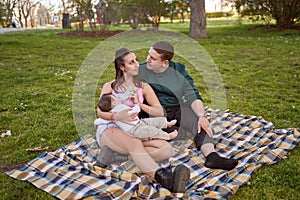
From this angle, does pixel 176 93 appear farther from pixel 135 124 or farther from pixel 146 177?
pixel 146 177

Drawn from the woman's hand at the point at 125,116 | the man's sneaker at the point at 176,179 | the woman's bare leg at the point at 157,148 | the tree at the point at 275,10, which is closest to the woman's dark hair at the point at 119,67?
the woman's hand at the point at 125,116

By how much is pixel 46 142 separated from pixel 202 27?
9.97 m

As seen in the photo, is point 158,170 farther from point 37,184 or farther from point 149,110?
point 37,184

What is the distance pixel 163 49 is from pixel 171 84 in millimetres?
410

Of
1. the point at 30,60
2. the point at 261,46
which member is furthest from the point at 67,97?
the point at 261,46

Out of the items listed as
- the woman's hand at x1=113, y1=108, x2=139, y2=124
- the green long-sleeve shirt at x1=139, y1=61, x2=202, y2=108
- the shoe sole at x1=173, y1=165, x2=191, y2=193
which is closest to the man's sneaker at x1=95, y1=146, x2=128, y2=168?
the woman's hand at x1=113, y1=108, x2=139, y2=124

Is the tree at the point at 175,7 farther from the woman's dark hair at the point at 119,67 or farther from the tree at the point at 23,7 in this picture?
the tree at the point at 23,7

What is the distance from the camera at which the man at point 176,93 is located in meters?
3.15

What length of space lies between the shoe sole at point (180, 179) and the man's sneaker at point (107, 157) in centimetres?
66

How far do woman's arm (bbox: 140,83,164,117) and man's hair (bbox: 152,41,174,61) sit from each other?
1.11ft

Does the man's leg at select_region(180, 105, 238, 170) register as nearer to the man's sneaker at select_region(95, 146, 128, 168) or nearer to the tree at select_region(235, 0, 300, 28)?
the man's sneaker at select_region(95, 146, 128, 168)

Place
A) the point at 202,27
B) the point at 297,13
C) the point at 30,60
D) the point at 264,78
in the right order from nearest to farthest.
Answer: the point at 264,78, the point at 30,60, the point at 202,27, the point at 297,13

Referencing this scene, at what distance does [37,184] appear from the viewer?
2631 millimetres

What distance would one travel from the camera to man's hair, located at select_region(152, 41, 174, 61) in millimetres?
3107
